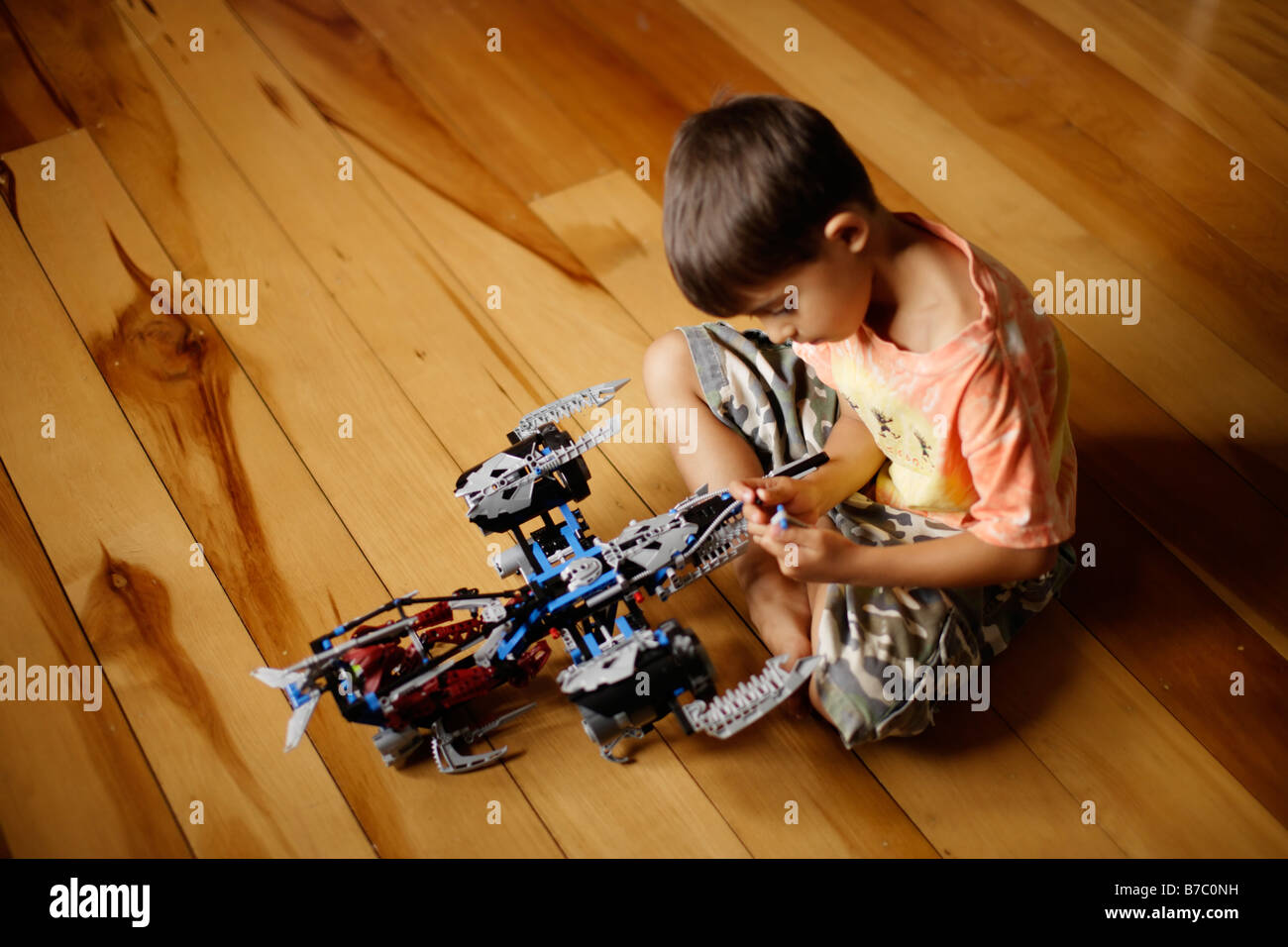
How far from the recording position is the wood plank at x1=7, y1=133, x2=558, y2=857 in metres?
1.04

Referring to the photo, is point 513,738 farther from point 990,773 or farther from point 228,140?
point 228,140

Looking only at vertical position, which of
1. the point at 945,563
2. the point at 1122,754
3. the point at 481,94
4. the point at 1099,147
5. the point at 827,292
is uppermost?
the point at 481,94

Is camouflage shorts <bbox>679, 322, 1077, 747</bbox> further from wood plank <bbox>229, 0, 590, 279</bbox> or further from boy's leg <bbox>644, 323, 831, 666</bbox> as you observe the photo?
wood plank <bbox>229, 0, 590, 279</bbox>

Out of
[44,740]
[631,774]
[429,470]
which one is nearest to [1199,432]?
[631,774]

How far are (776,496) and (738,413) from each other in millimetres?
188

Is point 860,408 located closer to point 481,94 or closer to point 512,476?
point 512,476

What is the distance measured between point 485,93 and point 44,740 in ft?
3.51

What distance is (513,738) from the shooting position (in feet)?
3.50

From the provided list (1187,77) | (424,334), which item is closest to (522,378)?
(424,334)

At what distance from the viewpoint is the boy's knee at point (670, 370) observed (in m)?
1.15

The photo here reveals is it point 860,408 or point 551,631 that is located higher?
point 860,408

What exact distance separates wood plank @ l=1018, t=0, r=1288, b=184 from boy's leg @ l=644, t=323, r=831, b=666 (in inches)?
34.1

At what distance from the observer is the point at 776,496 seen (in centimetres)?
97

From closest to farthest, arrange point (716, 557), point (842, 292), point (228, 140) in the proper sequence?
point (842, 292) < point (716, 557) < point (228, 140)
